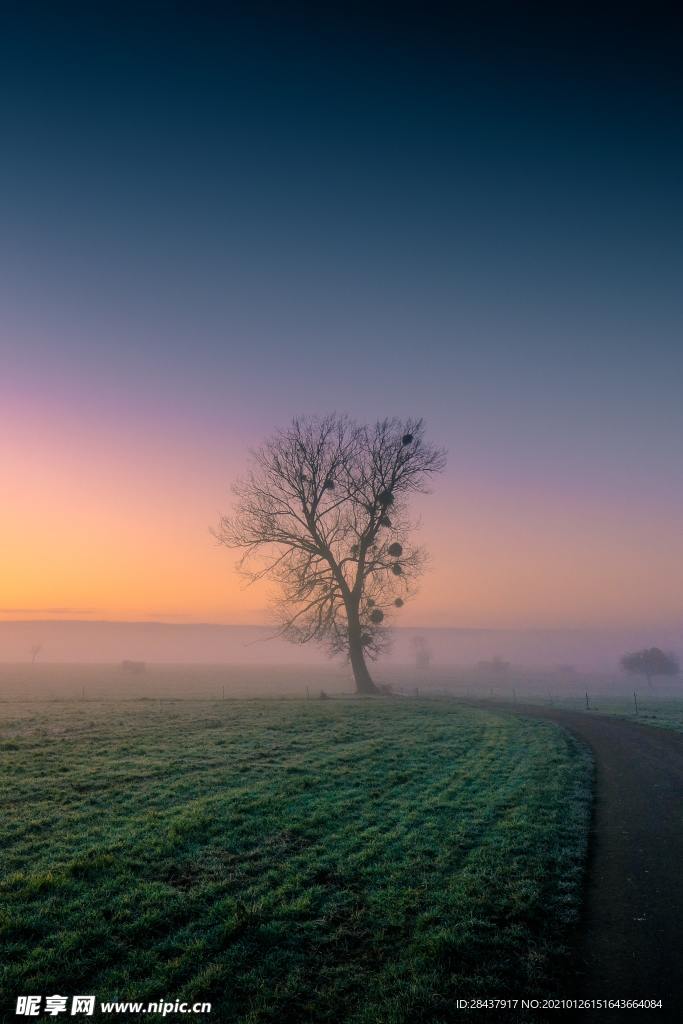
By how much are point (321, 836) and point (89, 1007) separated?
5866mm

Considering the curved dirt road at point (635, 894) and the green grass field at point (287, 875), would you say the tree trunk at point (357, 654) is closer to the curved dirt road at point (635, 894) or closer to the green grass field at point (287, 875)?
the green grass field at point (287, 875)

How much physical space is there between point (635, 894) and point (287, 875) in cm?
597

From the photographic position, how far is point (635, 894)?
866 cm

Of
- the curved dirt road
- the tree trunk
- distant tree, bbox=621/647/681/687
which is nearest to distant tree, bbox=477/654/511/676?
distant tree, bbox=621/647/681/687

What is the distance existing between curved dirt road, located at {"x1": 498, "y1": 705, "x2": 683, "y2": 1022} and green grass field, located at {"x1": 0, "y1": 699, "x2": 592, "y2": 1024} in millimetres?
456

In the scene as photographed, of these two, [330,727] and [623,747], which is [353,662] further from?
[623,747]

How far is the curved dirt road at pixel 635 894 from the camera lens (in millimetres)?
6234

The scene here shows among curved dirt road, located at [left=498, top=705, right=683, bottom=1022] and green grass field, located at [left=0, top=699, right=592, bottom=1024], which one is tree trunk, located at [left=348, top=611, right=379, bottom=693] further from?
curved dirt road, located at [left=498, top=705, right=683, bottom=1022]

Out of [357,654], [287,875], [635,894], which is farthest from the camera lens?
[357,654]

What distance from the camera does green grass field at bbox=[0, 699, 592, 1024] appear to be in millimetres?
6188

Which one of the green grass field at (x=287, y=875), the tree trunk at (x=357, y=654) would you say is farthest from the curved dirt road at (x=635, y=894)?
the tree trunk at (x=357, y=654)

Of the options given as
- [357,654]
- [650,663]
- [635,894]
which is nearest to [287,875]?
[635,894]

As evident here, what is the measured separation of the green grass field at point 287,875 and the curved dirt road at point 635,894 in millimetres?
456

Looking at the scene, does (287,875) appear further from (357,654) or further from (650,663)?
(650,663)
